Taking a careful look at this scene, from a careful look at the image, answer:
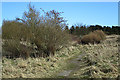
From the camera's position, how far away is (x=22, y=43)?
38.7 feet

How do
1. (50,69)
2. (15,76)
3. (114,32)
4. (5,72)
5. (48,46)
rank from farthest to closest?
(114,32) < (48,46) < (50,69) < (5,72) < (15,76)

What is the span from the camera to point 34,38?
40.9ft

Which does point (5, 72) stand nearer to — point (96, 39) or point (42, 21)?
point (42, 21)

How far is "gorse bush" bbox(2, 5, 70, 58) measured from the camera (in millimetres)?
11828

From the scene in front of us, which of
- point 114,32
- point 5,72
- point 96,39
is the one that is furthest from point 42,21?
point 114,32

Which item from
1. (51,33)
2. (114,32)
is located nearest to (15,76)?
(51,33)

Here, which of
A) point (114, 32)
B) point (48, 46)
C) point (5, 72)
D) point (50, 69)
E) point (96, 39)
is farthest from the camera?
point (114, 32)

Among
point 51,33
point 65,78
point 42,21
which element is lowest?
point 65,78

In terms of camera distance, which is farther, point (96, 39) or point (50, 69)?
point (96, 39)

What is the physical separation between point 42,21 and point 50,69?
17.4ft

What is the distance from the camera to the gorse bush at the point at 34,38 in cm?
1183

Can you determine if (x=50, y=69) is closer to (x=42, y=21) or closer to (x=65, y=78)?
(x=65, y=78)

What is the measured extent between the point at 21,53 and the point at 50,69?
154 inches

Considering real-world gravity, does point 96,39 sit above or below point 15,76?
above
